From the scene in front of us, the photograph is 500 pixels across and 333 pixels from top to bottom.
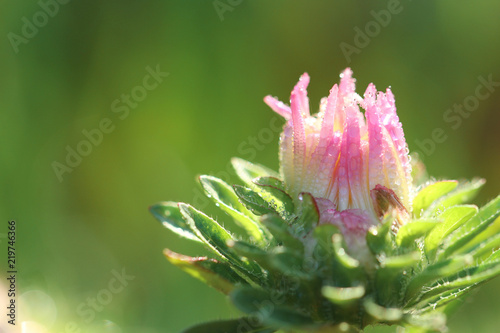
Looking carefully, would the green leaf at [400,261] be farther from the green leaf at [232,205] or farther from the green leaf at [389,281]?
the green leaf at [232,205]

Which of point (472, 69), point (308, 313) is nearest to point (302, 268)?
point (308, 313)

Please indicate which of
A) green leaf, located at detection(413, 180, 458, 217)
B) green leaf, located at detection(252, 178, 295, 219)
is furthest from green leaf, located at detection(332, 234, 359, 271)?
green leaf, located at detection(413, 180, 458, 217)

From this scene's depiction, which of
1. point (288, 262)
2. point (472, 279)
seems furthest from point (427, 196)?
point (288, 262)

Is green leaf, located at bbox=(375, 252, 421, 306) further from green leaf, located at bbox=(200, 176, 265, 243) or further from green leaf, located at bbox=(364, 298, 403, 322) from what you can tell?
green leaf, located at bbox=(200, 176, 265, 243)

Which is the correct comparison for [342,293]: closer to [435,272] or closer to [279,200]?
[435,272]

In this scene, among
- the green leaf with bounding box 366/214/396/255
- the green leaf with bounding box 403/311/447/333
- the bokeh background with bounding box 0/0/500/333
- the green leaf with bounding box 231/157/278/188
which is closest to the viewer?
the green leaf with bounding box 403/311/447/333

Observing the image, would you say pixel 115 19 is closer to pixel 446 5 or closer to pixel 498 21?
pixel 446 5

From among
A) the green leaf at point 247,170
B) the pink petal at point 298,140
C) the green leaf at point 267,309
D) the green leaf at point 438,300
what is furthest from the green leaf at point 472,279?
the green leaf at point 247,170
